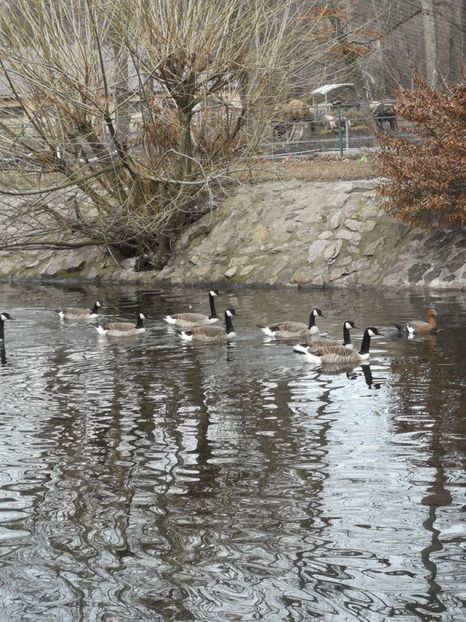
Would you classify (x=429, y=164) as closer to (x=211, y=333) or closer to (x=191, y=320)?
(x=191, y=320)

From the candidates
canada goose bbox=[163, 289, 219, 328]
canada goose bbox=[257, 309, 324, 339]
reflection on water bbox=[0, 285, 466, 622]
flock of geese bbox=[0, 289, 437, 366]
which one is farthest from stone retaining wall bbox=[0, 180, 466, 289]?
reflection on water bbox=[0, 285, 466, 622]

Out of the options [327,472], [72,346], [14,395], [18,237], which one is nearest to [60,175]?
[18,237]

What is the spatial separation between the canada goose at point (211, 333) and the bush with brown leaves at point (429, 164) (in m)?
7.82

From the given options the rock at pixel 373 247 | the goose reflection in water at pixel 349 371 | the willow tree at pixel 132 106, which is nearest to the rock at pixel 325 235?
the rock at pixel 373 247

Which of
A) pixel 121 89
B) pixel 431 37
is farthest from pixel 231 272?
pixel 431 37

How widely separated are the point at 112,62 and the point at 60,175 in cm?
370

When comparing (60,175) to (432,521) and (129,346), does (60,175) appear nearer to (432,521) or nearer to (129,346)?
(129,346)

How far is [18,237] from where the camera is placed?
29078 millimetres

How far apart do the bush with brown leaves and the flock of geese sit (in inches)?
234

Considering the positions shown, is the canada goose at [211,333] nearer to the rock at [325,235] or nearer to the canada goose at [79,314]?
the canada goose at [79,314]

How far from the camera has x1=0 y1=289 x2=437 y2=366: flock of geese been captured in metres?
17.1

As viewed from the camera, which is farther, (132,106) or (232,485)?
(132,106)

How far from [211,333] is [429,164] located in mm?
8710

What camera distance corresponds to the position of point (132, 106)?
27797 mm
